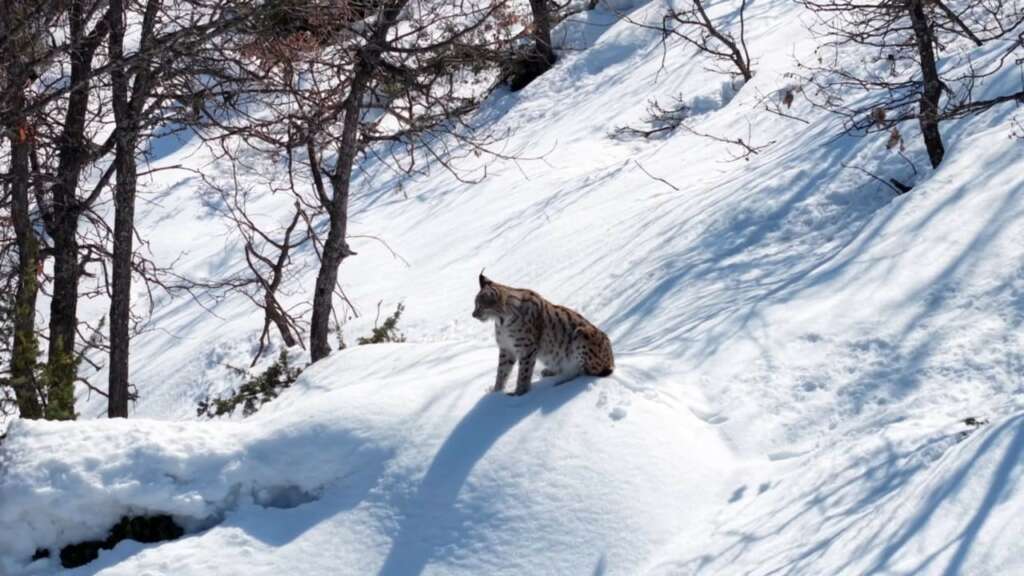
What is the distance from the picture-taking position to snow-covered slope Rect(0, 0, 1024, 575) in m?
6.30

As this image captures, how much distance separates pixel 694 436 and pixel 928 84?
207 inches

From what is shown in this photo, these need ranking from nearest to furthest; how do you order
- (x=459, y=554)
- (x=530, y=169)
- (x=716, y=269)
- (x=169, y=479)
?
(x=459, y=554) → (x=169, y=479) → (x=716, y=269) → (x=530, y=169)

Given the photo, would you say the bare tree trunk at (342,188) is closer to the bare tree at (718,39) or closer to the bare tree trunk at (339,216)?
the bare tree trunk at (339,216)

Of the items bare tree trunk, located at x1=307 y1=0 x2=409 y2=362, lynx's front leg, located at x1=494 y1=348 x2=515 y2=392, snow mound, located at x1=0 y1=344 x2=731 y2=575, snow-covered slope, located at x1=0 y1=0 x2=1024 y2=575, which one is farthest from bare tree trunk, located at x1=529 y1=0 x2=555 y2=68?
snow mound, located at x1=0 y1=344 x2=731 y2=575

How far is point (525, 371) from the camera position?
7.92 meters

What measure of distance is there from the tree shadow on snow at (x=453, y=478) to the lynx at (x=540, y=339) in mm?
141

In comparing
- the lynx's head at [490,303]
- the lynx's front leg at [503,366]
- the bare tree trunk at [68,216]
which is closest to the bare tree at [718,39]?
the bare tree trunk at [68,216]

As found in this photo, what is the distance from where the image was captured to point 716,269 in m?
11.0

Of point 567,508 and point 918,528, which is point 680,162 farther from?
point 918,528

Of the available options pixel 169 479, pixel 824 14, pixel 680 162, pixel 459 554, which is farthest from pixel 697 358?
pixel 824 14

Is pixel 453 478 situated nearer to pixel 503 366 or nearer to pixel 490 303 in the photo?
pixel 503 366

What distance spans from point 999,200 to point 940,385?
259cm

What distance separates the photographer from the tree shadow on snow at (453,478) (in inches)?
265

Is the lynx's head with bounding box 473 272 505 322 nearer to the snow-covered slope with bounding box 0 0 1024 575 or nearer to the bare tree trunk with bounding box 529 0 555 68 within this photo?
the snow-covered slope with bounding box 0 0 1024 575
